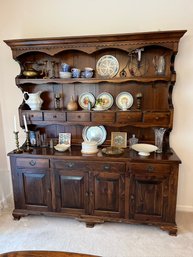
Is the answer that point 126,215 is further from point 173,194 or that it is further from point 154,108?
point 154,108

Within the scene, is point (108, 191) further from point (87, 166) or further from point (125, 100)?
point (125, 100)

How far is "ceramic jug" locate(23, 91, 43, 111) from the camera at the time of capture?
7.81 feet

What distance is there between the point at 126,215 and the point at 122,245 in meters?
0.30

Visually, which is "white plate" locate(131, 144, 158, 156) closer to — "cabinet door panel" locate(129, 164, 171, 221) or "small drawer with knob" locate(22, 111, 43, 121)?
"cabinet door panel" locate(129, 164, 171, 221)

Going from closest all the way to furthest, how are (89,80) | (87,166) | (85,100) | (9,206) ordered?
(87,166), (89,80), (85,100), (9,206)

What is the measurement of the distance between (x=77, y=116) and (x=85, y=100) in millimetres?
283

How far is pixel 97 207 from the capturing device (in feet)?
7.24

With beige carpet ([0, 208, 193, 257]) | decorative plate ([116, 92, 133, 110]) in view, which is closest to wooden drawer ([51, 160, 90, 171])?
beige carpet ([0, 208, 193, 257])

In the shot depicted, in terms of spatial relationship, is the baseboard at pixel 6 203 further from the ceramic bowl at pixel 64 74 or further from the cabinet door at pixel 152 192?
the ceramic bowl at pixel 64 74

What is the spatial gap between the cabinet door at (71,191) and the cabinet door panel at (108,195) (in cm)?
12

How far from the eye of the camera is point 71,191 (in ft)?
7.28

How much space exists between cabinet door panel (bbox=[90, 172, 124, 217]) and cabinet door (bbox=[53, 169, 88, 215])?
12cm

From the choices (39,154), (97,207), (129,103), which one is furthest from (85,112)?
(97,207)

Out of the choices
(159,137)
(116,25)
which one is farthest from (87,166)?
(116,25)
